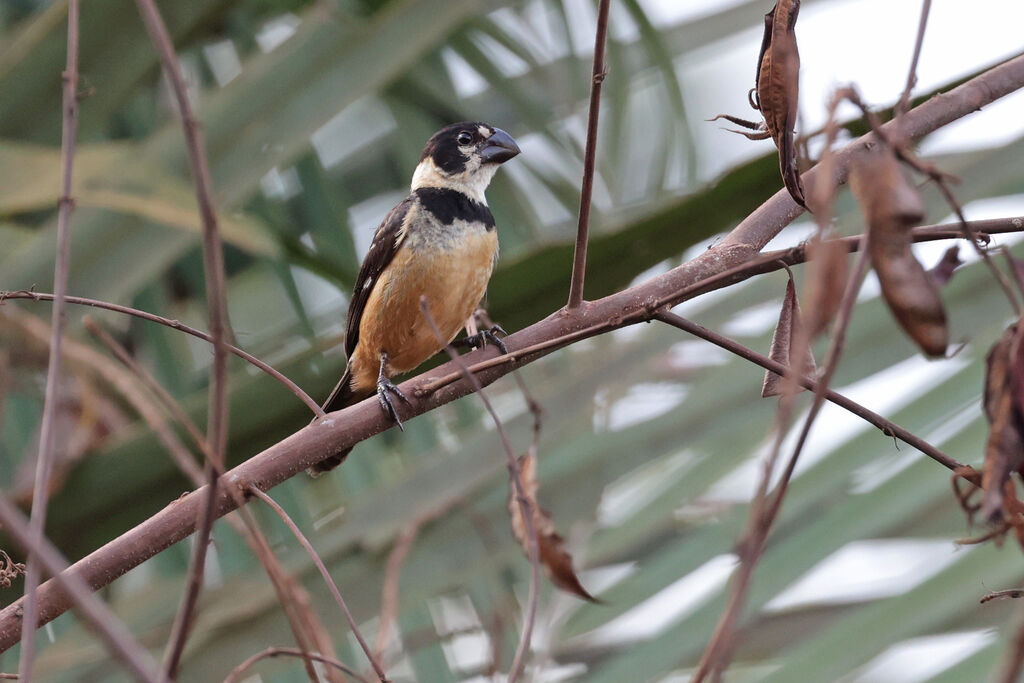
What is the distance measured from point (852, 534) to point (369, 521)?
129cm

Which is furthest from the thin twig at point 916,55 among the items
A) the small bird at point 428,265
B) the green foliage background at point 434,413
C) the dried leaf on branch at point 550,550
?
the small bird at point 428,265

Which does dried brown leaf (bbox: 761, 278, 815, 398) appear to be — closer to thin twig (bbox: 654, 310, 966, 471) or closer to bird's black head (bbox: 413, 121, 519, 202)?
thin twig (bbox: 654, 310, 966, 471)

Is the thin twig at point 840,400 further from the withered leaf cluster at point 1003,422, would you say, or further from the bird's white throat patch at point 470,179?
the bird's white throat patch at point 470,179

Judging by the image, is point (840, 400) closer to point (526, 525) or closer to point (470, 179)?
point (526, 525)

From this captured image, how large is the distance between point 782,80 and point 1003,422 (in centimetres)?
54

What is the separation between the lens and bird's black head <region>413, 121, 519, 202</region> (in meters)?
3.70

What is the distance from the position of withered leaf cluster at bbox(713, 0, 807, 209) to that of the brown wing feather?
2.17 meters

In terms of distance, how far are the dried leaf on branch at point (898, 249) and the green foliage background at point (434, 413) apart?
1380 mm

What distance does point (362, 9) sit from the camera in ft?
11.5

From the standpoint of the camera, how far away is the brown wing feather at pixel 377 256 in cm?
346

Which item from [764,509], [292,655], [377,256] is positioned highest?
[377,256]

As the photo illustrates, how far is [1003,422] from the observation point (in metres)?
1.03

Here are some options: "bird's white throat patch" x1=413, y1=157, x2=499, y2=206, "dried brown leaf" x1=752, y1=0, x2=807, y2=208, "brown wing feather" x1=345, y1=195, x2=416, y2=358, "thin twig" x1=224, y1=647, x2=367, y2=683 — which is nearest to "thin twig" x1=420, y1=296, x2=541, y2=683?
"thin twig" x1=224, y1=647, x2=367, y2=683

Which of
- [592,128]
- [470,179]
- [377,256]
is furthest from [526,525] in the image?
[470,179]
